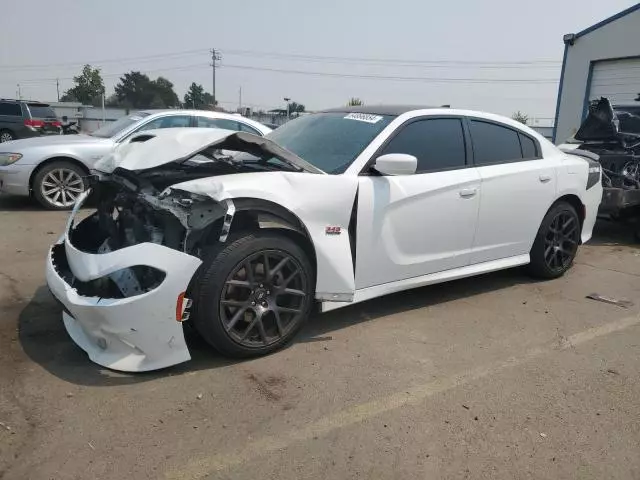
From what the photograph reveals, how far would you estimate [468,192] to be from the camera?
4.27 m

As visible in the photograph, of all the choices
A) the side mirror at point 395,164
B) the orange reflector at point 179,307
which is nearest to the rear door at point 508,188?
the side mirror at point 395,164


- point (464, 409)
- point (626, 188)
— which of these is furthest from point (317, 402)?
point (626, 188)

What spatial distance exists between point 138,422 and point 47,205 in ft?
20.5

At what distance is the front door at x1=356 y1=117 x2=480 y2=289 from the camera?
3736 mm

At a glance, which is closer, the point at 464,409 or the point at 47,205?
the point at 464,409

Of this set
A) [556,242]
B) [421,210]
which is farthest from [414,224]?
[556,242]

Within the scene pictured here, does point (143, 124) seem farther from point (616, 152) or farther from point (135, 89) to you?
point (135, 89)

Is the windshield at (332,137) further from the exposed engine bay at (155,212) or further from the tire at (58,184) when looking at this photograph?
the tire at (58,184)

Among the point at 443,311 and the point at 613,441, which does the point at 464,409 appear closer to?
the point at 613,441

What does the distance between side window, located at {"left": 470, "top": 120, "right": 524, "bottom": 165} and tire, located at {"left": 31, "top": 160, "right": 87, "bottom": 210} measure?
570cm

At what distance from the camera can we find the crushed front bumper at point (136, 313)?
9.60 ft

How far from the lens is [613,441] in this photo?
2688 mm

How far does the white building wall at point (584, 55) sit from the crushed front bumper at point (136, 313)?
47.4 feet

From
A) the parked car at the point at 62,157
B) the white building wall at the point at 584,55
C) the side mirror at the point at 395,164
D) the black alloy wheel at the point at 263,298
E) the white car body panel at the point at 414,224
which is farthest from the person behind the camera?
the white building wall at the point at 584,55
